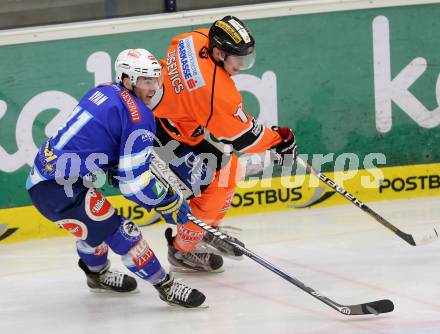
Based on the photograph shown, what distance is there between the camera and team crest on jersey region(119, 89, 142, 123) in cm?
475

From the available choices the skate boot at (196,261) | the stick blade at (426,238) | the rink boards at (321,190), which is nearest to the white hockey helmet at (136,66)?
the skate boot at (196,261)

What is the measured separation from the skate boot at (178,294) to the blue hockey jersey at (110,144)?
1.44 ft

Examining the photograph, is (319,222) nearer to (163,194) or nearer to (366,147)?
(366,147)

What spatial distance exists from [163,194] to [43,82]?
2.02m

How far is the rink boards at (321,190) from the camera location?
7016mm

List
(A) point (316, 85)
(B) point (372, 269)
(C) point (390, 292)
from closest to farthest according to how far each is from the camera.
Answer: (C) point (390, 292)
(B) point (372, 269)
(A) point (316, 85)

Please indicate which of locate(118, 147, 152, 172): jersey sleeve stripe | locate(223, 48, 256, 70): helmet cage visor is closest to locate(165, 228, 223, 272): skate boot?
locate(223, 48, 256, 70): helmet cage visor

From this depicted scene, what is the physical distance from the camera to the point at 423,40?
23.7 feet

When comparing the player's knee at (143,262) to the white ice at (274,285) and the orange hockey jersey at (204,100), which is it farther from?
the orange hockey jersey at (204,100)

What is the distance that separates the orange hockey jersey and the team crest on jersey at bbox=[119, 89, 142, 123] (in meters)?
0.58

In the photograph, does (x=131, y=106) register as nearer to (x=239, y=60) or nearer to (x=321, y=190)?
(x=239, y=60)

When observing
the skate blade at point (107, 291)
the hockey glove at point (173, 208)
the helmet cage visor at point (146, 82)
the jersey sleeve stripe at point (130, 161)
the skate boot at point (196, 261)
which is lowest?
the skate blade at point (107, 291)

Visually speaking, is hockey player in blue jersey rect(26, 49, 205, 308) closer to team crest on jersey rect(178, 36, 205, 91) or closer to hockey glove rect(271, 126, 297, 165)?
team crest on jersey rect(178, 36, 205, 91)

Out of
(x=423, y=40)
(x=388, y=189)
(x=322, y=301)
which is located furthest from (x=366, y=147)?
(x=322, y=301)
